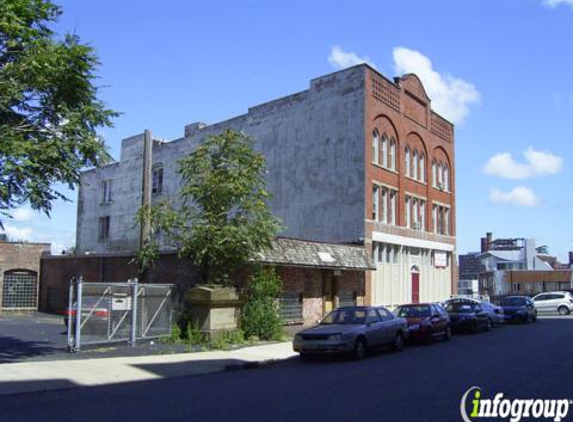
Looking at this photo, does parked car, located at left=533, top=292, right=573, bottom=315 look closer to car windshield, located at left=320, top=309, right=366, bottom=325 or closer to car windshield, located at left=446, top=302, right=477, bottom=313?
car windshield, located at left=446, top=302, right=477, bottom=313

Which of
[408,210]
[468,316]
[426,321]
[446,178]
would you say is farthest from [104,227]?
[426,321]

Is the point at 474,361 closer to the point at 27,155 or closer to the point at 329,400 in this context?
the point at 329,400

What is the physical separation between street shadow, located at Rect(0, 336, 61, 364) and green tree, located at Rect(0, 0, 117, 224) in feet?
13.4

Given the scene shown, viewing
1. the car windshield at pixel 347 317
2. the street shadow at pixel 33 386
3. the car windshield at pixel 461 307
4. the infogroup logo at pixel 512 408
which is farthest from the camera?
the car windshield at pixel 461 307

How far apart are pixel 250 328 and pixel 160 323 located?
3044 mm

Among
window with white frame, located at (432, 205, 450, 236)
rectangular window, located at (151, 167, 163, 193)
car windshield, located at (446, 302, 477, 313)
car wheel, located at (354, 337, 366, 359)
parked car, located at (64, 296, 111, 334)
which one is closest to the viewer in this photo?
car wheel, located at (354, 337, 366, 359)

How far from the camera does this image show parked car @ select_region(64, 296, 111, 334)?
57.3ft

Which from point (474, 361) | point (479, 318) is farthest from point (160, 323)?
point (479, 318)

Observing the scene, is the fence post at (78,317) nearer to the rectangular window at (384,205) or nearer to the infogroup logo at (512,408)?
the infogroup logo at (512,408)

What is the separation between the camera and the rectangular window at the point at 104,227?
48.5 meters

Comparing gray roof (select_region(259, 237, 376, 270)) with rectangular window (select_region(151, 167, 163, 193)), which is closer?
gray roof (select_region(259, 237, 376, 270))

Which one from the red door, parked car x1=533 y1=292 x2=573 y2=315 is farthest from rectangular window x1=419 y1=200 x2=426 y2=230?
parked car x1=533 y1=292 x2=573 y2=315

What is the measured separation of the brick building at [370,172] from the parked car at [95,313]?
37.8 ft

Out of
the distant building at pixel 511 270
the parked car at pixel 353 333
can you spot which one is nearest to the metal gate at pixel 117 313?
the parked car at pixel 353 333
